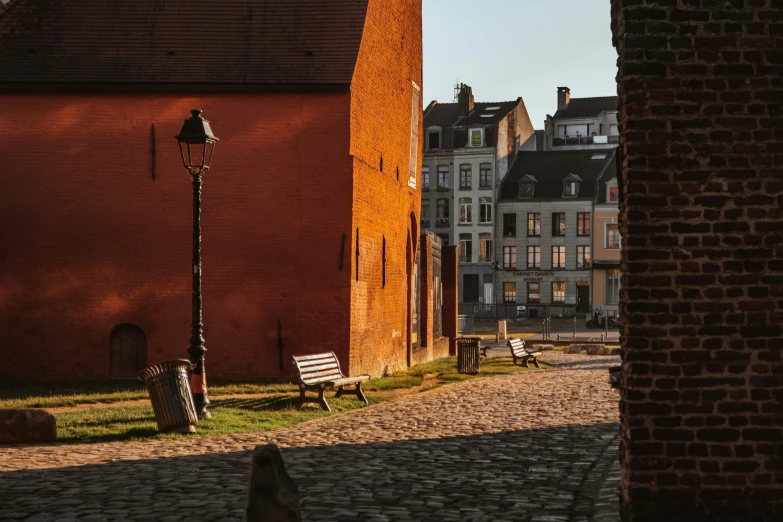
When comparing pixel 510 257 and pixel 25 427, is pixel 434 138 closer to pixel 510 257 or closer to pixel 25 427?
pixel 510 257

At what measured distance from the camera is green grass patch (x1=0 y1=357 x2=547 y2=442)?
13116 millimetres

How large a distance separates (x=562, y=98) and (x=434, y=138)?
462 inches

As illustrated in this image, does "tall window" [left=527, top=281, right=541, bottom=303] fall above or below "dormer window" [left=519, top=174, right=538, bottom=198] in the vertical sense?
below

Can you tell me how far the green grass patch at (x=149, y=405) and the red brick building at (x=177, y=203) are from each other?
1.09m

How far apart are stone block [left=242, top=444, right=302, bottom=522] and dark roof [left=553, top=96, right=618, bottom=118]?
242ft

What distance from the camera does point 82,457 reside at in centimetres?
1092

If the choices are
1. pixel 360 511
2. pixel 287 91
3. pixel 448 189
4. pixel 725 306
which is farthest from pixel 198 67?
pixel 448 189

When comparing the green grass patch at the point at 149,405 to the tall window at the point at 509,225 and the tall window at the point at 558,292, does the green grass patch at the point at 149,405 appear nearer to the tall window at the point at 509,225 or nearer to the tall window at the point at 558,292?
the tall window at the point at 558,292

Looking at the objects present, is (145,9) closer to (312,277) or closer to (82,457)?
(312,277)

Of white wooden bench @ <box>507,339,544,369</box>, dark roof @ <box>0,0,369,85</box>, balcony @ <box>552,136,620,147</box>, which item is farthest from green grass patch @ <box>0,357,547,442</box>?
balcony @ <box>552,136,620,147</box>

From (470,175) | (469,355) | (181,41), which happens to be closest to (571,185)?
(470,175)

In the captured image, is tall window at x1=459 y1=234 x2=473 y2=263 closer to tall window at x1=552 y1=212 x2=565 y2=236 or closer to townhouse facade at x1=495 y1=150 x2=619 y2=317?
townhouse facade at x1=495 y1=150 x2=619 y2=317

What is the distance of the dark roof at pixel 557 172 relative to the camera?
6644 cm

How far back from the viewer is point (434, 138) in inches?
2928
